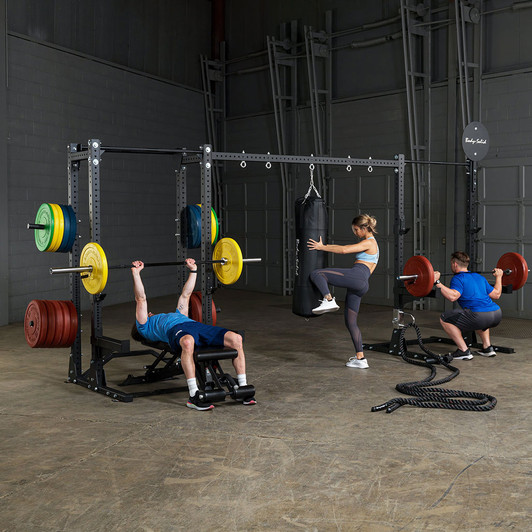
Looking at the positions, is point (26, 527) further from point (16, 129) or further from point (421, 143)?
point (421, 143)

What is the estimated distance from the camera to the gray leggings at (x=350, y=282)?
5.81m

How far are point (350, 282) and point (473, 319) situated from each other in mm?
1245

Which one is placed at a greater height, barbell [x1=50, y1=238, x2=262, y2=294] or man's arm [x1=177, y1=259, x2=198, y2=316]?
barbell [x1=50, y1=238, x2=262, y2=294]

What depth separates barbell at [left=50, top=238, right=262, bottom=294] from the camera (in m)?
4.73

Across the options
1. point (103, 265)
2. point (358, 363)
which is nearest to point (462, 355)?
point (358, 363)

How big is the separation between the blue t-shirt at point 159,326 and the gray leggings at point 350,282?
1.35 meters

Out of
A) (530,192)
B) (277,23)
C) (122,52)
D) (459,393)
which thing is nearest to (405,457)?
(459,393)

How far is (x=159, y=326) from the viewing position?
491 centimetres

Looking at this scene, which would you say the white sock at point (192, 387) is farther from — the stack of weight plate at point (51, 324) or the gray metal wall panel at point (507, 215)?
the gray metal wall panel at point (507, 215)

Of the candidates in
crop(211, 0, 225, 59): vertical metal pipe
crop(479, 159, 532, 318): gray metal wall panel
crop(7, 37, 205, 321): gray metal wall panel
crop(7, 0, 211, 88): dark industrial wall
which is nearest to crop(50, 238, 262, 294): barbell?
crop(7, 37, 205, 321): gray metal wall panel

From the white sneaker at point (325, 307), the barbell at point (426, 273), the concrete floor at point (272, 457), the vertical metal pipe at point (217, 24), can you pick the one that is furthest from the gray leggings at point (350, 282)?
the vertical metal pipe at point (217, 24)

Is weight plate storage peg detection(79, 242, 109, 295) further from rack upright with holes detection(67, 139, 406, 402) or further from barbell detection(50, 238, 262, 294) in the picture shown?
rack upright with holes detection(67, 139, 406, 402)

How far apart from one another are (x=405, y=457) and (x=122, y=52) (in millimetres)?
8157

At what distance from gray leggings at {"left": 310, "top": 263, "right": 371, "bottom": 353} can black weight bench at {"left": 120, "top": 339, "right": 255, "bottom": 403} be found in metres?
1.17
